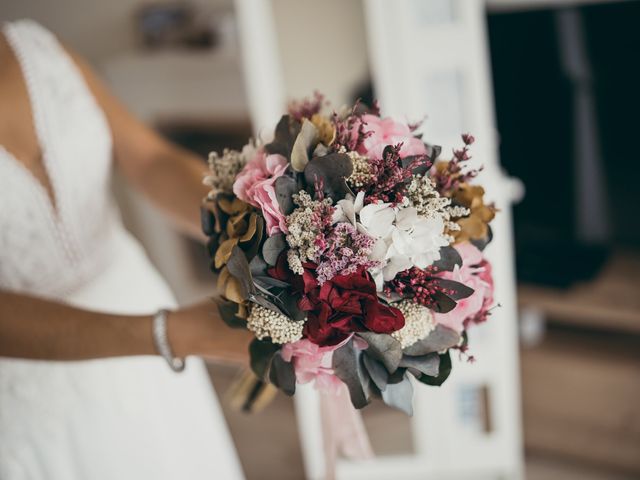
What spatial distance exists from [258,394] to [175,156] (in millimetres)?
440

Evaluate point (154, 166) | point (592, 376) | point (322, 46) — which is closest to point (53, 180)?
point (154, 166)

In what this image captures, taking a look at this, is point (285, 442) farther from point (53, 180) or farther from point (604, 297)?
point (53, 180)

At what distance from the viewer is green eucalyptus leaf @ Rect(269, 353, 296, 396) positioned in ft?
2.49

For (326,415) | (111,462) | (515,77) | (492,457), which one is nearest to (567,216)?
(515,77)

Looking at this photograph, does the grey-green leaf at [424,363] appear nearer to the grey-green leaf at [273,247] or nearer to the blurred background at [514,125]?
the grey-green leaf at [273,247]

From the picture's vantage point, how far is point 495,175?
5.23 ft

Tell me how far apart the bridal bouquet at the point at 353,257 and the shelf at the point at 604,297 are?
1.22 meters

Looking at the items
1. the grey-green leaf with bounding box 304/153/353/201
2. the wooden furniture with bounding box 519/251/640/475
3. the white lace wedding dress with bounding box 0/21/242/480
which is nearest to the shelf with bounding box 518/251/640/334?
the wooden furniture with bounding box 519/251/640/475

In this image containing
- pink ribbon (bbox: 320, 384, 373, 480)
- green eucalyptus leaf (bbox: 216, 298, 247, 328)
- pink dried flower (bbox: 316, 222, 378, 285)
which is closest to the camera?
pink dried flower (bbox: 316, 222, 378, 285)

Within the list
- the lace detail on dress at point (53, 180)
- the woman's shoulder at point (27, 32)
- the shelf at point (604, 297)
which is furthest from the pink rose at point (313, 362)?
the shelf at point (604, 297)

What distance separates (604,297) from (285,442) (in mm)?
1112

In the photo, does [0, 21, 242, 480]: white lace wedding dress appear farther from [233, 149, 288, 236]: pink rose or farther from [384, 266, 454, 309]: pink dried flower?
[384, 266, 454, 309]: pink dried flower

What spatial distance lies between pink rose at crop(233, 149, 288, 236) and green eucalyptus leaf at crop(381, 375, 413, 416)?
24 centimetres

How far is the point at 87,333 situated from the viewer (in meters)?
0.88
